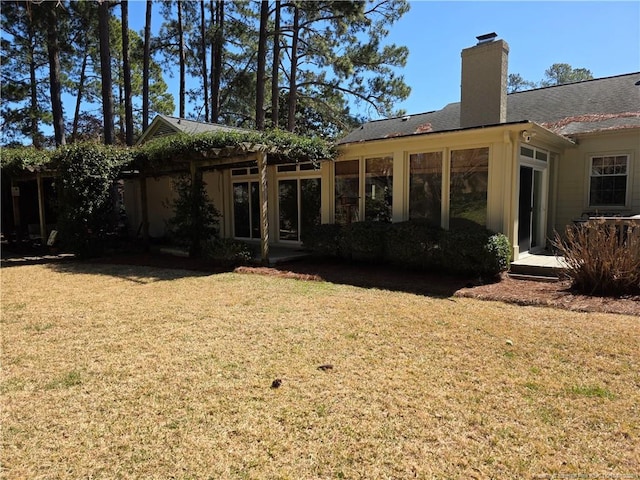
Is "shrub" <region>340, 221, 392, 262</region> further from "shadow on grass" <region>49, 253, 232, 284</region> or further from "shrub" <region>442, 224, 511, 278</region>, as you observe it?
"shadow on grass" <region>49, 253, 232, 284</region>

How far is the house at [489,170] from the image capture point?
27.9 ft

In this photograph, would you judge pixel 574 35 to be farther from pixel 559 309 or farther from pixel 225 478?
pixel 225 478

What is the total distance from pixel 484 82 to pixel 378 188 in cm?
396

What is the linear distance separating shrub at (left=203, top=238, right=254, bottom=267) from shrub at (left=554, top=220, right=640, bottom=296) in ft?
22.5

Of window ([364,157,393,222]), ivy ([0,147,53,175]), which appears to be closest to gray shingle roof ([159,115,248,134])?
ivy ([0,147,53,175])

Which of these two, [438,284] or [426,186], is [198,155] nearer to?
[426,186]

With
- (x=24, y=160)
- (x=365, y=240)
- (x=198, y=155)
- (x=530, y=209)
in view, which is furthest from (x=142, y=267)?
(x=530, y=209)

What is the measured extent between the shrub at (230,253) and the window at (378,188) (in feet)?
10.6

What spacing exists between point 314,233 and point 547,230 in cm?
632

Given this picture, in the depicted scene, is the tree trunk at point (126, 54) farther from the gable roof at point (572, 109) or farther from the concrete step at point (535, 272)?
the concrete step at point (535, 272)

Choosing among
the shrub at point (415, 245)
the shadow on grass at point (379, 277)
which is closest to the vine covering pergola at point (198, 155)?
the shadow on grass at point (379, 277)

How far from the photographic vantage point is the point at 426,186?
9.39 meters

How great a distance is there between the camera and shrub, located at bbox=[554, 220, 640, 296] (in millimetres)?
6488

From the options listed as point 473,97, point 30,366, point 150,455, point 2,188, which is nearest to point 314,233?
point 473,97
